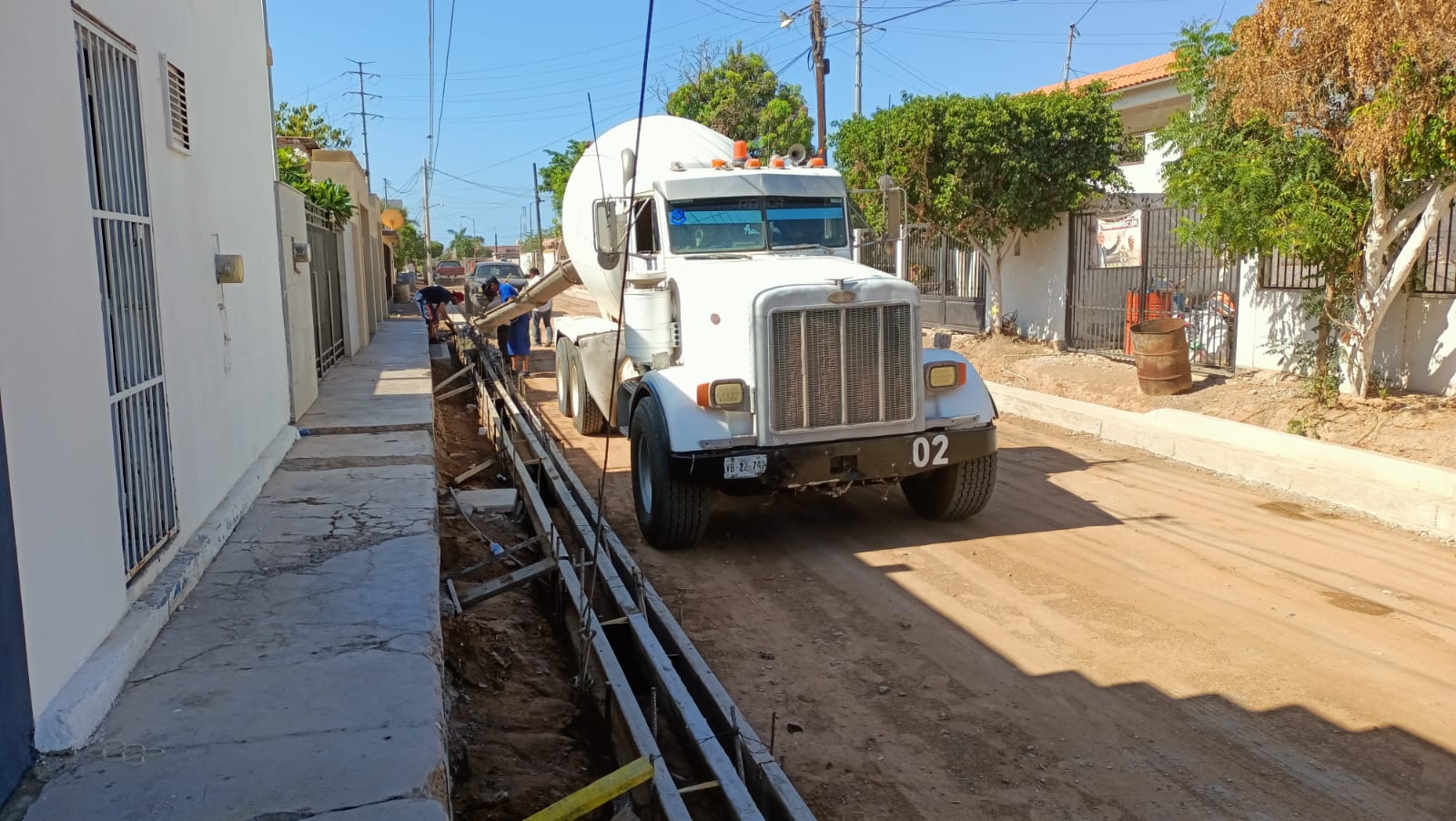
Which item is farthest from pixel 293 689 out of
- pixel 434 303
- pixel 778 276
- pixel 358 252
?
pixel 434 303

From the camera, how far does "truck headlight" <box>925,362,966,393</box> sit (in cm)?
752

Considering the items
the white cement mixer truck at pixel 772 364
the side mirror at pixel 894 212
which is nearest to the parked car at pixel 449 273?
the white cement mixer truck at pixel 772 364

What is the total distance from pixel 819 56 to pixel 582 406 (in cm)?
1290

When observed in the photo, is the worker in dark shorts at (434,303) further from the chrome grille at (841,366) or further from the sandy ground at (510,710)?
the chrome grille at (841,366)

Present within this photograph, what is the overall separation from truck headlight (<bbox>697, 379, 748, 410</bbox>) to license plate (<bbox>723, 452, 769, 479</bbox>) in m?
0.37

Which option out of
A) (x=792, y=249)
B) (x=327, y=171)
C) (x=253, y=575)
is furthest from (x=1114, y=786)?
(x=327, y=171)

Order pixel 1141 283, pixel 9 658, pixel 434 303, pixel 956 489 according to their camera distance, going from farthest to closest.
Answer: pixel 434 303
pixel 1141 283
pixel 956 489
pixel 9 658

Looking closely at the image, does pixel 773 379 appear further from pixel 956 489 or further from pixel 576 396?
pixel 576 396

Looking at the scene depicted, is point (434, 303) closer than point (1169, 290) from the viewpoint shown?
No

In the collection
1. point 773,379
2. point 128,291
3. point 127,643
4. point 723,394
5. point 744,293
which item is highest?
point 128,291

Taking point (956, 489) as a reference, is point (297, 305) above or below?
above

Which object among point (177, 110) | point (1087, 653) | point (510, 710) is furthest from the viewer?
point (177, 110)

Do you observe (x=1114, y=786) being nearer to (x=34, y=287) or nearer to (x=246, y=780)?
(x=246, y=780)

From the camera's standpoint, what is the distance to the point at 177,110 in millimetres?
5758
